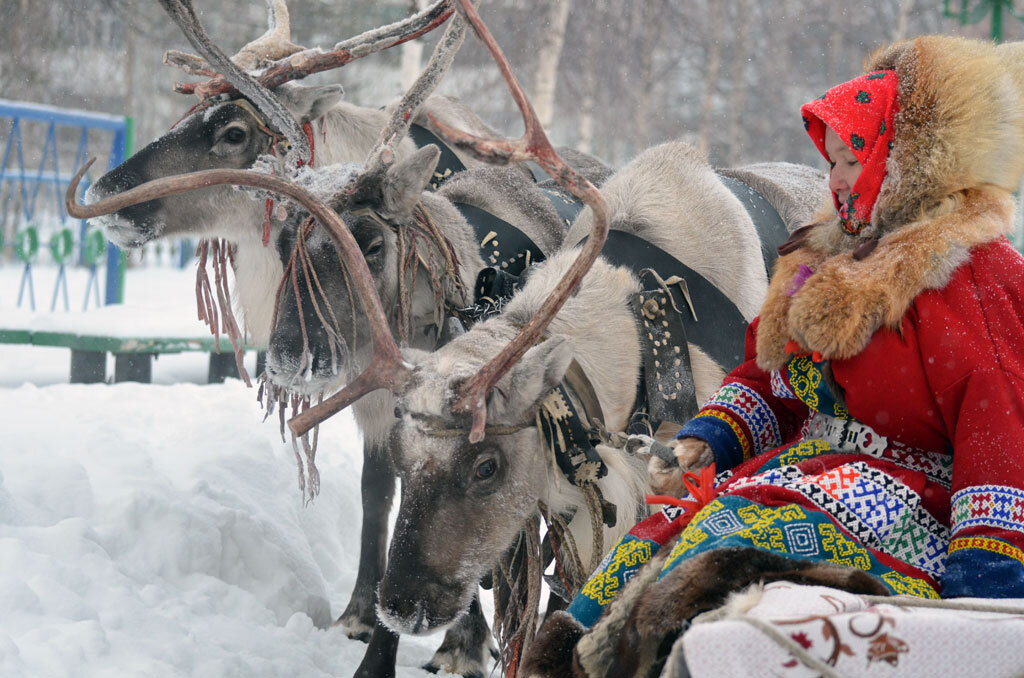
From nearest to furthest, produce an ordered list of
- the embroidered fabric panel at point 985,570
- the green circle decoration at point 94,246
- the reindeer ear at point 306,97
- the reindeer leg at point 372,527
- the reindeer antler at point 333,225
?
the embroidered fabric panel at point 985,570 → the reindeer antler at point 333,225 → the reindeer ear at point 306,97 → the reindeer leg at point 372,527 → the green circle decoration at point 94,246

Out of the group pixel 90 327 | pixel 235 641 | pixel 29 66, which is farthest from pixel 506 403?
pixel 29 66

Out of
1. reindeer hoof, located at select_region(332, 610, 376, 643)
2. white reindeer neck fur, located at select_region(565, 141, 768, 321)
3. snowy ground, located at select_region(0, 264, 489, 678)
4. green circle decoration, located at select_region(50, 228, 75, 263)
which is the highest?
white reindeer neck fur, located at select_region(565, 141, 768, 321)

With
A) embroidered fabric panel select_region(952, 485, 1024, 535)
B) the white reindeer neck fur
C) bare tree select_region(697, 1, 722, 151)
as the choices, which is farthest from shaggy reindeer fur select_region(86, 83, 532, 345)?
bare tree select_region(697, 1, 722, 151)

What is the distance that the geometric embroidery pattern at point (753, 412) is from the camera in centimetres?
217

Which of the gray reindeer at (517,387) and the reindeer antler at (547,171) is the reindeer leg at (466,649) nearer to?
the gray reindeer at (517,387)

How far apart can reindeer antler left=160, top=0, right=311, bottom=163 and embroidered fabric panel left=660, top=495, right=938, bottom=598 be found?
2.26 m

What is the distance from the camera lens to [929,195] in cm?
185

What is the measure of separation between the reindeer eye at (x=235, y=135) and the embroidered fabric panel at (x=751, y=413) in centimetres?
223

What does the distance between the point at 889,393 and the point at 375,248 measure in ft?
6.24

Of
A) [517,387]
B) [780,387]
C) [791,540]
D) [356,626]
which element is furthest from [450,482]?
[356,626]

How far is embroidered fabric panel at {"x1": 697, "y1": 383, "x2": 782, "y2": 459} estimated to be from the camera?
85.3 inches

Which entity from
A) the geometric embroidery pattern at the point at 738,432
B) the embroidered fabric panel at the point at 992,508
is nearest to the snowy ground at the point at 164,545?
the geometric embroidery pattern at the point at 738,432

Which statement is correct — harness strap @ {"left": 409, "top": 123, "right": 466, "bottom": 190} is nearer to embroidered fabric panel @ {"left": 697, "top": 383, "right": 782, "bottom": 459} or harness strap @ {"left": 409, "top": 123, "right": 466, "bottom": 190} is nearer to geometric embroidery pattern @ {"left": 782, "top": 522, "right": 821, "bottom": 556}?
embroidered fabric panel @ {"left": 697, "top": 383, "right": 782, "bottom": 459}

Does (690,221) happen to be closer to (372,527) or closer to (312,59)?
(312,59)
